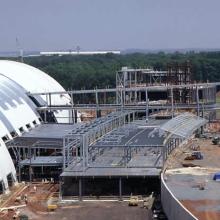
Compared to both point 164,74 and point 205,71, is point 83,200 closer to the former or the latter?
point 164,74

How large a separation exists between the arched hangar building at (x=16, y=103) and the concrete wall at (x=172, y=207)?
1118 centimetres

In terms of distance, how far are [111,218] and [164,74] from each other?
51783mm

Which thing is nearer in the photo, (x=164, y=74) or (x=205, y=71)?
(x=164, y=74)

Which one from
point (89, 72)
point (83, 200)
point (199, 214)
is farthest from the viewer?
point (89, 72)

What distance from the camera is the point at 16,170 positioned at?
1673 inches

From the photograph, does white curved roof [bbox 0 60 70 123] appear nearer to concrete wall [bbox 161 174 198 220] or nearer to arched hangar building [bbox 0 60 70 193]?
arched hangar building [bbox 0 60 70 193]

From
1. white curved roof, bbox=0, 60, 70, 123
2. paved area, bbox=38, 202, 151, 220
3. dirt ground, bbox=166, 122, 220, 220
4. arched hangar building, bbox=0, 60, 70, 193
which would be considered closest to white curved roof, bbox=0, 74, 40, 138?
arched hangar building, bbox=0, 60, 70, 193

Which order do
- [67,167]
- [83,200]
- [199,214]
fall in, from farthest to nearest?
1. [67,167]
2. [83,200]
3. [199,214]

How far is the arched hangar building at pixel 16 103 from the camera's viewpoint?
4016 centimetres

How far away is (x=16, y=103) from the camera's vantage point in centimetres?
5047

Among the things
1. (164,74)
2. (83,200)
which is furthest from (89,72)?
(83,200)

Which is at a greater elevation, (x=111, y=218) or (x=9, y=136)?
(x=9, y=136)

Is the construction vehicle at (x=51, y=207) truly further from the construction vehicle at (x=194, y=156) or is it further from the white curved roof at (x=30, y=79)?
the white curved roof at (x=30, y=79)

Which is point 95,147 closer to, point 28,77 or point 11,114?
point 11,114
